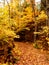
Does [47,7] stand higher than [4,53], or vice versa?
[47,7]

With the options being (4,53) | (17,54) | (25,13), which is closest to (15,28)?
(25,13)

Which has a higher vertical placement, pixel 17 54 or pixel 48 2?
pixel 48 2

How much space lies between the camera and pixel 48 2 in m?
13.6

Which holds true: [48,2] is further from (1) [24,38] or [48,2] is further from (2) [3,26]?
(2) [3,26]

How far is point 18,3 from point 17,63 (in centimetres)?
747

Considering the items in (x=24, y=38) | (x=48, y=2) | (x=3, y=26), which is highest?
(x=48, y=2)

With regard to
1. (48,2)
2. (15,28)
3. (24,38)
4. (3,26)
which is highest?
(48,2)

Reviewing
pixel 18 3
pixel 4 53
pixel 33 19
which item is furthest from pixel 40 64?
pixel 18 3

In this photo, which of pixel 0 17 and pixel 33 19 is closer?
pixel 0 17

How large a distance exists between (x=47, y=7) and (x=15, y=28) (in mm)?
2825

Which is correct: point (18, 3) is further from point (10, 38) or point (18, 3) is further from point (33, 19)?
point (10, 38)

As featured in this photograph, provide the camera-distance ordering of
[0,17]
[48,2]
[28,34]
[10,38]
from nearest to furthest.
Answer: [0,17] → [10,38] → [48,2] → [28,34]

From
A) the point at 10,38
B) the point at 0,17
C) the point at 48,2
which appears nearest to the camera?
the point at 0,17

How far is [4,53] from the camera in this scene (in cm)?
895
